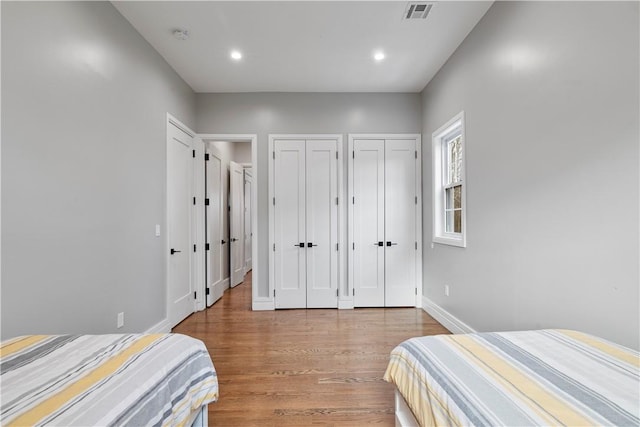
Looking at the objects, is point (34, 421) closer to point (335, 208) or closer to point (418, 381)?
point (418, 381)

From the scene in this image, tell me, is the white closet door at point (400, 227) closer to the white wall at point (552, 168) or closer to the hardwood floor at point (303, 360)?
the hardwood floor at point (303, 360)

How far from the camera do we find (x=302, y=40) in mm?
2680

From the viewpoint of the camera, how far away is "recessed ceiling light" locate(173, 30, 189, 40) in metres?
2.54

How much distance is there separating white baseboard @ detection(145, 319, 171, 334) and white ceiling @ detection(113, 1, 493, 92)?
2.80m

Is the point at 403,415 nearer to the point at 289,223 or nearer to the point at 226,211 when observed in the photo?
the point at 289,223

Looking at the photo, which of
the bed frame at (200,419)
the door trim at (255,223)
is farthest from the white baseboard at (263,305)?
the bed frame at (200,419)

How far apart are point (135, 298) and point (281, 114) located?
274 cm

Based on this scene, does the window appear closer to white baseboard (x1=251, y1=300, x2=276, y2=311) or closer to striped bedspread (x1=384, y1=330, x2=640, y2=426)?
striped bedspread (x1=384, y1=330, x2=640, y2=426)

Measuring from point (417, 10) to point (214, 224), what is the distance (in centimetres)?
351

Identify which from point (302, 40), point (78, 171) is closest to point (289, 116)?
point (302, 40)

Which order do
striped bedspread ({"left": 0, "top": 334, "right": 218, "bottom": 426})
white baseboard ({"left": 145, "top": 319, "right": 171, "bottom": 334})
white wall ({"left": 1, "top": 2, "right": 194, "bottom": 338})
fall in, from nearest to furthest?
striped bedspread ({"left": 0, "top": 334, "right": 218, "bottom": 426}), white wall ({"left": 1, "top": 2, "right": 194, "bottom": 338}), white baseboard ({"left": 145, "top": 319, "right": 171, "bottom": 334})

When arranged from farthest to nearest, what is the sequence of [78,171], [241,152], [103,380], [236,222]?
[241,152], [236,222], [78,171], [103,380]

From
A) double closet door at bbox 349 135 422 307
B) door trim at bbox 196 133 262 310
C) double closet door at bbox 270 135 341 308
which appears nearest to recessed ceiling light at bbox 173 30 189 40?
door trim at bbox 196 133 262 310

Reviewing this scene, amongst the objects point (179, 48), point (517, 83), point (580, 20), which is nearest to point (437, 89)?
point (517, 83)
